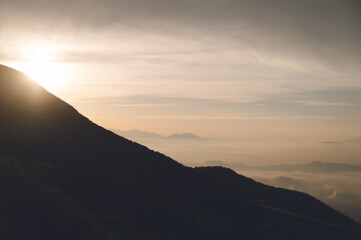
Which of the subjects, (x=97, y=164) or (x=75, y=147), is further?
(x=75, y=147)

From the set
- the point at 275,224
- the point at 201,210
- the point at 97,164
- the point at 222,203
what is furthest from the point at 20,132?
the point at 275,224

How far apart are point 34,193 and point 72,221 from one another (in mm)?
1531

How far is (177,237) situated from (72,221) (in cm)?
529

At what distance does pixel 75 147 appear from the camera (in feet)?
66.2

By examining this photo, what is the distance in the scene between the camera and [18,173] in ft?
30.1

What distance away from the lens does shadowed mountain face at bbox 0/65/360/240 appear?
8.21 meters

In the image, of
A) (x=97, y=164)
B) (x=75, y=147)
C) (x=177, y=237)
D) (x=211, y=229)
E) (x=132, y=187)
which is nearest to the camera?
(x=177, y=237)

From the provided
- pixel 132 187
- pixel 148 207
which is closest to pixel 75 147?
pixel 132 187

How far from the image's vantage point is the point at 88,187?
14844mm

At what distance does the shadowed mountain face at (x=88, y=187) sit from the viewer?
8.21 metres

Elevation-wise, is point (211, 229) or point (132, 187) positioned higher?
point (132, 187)

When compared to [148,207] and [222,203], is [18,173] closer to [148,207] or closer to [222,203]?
[148,207]

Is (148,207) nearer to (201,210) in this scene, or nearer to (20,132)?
(201,210)

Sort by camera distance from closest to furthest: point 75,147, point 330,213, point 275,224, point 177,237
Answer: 1. point 275,224
2. point 177,237
3. point 75,147
4. point 330,213
